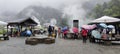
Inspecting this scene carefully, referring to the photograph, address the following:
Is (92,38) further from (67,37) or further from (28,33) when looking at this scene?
(28,33)

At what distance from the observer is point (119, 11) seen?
53.6 metres

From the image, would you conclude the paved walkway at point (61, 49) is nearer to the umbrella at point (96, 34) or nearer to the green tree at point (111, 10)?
the umbrella at point (96, 34)

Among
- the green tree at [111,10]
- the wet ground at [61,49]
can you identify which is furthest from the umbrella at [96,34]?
the green tree at [111,10]

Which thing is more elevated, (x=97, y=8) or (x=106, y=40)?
(x=97, y=8)

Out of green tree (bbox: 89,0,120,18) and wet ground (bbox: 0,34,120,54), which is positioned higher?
green tree (bbox: 89,0,120,18)

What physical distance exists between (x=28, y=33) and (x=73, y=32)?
9.29 meters

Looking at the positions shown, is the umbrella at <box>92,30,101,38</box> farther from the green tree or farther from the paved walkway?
the green tree

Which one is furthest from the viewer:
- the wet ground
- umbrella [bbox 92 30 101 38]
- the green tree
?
the green tree

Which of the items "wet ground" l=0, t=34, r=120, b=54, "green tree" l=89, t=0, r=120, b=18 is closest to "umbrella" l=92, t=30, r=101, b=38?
"wet ground" l=0, t=34, r=120, b=54

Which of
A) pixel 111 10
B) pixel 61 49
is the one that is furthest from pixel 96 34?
pixel 111 10

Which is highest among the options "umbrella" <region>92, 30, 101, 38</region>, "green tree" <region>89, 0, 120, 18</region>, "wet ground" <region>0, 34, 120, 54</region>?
"green tree" <region>89, 0, 120, 18</region>

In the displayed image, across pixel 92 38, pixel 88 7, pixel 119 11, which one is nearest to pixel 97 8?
pixel 119 11

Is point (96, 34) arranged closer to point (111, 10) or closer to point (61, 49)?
point (61, 49)

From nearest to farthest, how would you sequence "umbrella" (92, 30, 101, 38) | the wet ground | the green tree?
the wet ground < "umbrella" (92, 30, 101, 38) < the green tree
